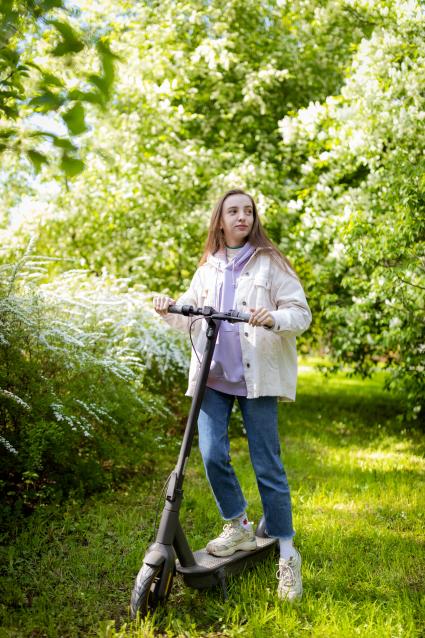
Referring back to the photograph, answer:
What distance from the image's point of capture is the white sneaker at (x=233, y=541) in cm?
307

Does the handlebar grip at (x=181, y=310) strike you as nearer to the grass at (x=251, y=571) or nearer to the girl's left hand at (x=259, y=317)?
the girl's left hand at (x=259, y=317)

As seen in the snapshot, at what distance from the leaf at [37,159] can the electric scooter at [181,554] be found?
0.96 meters

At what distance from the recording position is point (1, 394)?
12.2 ft

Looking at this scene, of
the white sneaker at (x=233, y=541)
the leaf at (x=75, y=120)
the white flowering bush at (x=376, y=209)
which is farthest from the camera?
the white flowering bush at (x=376, y=209)

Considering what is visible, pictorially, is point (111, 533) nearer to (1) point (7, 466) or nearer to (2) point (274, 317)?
(1) point (7, 466)

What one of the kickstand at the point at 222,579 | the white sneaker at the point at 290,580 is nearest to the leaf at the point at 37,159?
the kickstand at the point at 222,579

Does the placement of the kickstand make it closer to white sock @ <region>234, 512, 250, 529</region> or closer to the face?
white sock @ <region>234, 512, 250, 529</region>

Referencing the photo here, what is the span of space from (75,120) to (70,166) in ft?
0.56

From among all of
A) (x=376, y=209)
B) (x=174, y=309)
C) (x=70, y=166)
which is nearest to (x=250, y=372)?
(x=174, y=309)

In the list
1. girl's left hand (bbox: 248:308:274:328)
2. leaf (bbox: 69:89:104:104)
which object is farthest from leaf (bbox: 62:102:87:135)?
girl's left hand (bbox: 248:308:274:328)

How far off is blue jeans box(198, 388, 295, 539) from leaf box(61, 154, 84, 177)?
1322 mm

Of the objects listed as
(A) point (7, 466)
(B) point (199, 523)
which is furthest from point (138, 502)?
(A) point (7, 466)

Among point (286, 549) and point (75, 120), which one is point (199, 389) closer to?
point (286, 549)

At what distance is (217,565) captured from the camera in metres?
2.93
